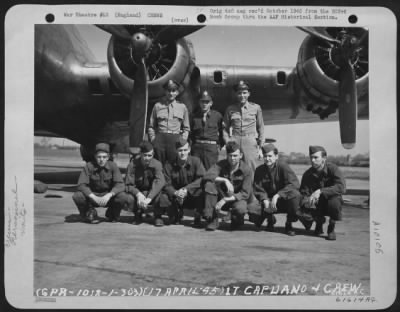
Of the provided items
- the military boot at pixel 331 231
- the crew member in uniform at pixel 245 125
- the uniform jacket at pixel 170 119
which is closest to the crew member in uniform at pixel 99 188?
the uniform jacket at pixel 170 119

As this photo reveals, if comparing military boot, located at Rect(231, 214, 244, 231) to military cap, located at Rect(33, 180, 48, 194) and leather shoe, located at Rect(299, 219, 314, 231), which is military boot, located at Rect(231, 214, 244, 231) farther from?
military cap, located at Rect(33, 180, 48, 194)

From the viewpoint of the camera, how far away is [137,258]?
3.22 m

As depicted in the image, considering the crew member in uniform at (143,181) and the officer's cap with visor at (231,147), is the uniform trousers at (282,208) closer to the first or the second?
the officer's cap with visor at (231,147)

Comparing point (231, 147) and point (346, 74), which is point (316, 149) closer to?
point (231, 147)

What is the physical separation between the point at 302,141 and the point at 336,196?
107 centimetres

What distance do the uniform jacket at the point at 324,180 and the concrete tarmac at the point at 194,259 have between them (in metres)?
0.40

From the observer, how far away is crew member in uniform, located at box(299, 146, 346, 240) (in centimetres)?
345

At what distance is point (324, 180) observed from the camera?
3533 mm

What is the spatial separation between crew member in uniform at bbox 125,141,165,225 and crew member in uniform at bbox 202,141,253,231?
44 cm

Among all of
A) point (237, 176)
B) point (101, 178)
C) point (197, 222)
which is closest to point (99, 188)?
point (101, 178)

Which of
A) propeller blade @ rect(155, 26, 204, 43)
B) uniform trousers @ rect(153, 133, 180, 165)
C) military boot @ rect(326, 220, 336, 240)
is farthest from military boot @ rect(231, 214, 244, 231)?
propeller blade @ rect(155, 26, 204, 43)

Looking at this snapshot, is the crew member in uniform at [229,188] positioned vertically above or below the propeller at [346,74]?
below

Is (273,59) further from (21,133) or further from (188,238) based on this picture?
(21,133)

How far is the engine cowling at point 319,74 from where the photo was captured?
484 centimetres
